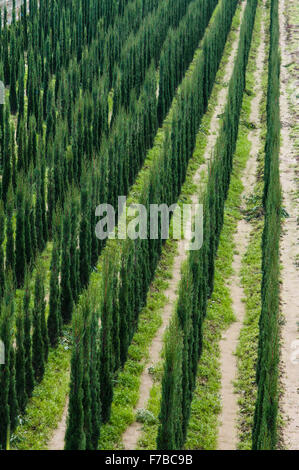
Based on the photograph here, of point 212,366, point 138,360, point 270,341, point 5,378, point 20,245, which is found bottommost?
point 212,366

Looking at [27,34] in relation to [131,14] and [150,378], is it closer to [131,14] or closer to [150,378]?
[131,14]

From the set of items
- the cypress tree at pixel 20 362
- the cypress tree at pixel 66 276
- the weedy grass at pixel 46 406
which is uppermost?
the cypress tree at pixel 66 276

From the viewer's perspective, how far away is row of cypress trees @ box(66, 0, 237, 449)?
10812 millimetres

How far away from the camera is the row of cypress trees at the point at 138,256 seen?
35.5 feet

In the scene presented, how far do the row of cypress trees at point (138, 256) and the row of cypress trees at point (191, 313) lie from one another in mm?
951

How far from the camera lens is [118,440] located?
10344 mm

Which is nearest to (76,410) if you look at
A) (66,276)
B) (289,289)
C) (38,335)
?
(38,335)

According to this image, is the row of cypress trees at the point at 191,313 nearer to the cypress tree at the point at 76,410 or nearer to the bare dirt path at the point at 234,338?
the bare dirt path at the point at 234,338

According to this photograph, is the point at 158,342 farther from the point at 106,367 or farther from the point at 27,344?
the point at 27,344

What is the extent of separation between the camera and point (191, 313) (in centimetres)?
1185

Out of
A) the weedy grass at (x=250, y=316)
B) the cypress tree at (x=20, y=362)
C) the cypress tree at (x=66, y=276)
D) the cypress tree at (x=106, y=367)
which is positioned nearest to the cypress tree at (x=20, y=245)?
the cypress tree at (x=66, y=276)

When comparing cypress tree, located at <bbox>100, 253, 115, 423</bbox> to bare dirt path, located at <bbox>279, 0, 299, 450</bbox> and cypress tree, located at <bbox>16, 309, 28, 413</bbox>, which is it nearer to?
cypress tree, located at <bbox>16, 309, 28, 413</bbox>

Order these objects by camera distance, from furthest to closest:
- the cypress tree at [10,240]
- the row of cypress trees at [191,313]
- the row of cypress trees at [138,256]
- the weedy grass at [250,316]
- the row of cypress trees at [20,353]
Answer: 1. the cypress tree at [10,240]
2. the weedy grass at [250,316]
3. the row of cypress trees at [138,256]
4. the row of cypress trees at [20,353]
5. the row of cypress trees at [191,313]

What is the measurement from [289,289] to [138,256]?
313cm
